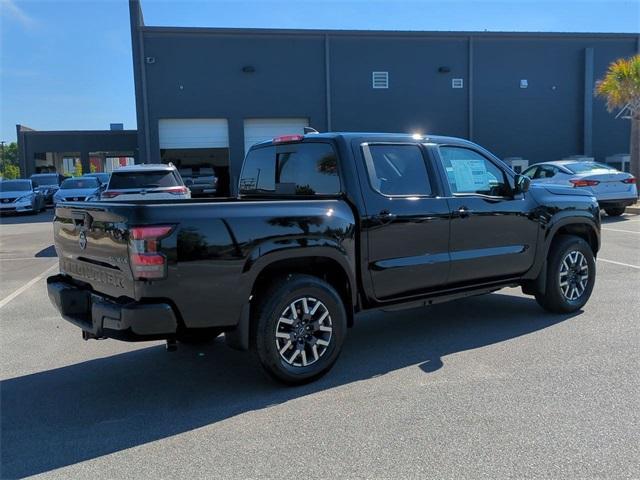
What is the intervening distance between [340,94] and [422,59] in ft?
15.4

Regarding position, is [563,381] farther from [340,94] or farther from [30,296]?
[340,94]

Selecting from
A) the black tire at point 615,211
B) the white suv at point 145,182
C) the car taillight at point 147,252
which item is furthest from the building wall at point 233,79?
the car taillight at point 147,252

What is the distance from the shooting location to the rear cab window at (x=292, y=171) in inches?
201

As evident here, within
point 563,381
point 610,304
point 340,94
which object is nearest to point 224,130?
point 340,94

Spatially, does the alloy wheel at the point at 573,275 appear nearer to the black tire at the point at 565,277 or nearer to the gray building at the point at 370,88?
the black tire at the point at 565,277

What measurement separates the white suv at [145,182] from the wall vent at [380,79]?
18846 mm

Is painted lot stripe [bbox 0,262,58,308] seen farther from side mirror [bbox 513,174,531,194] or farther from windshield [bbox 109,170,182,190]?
side mirror [bbox 513,174,531,194]

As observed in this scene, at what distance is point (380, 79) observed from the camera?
96.1ft

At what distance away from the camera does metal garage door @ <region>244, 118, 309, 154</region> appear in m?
28.5

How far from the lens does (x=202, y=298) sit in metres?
4.06

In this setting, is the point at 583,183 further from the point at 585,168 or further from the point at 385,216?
the point at 385,216

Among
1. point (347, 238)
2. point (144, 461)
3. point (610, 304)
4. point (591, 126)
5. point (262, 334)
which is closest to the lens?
point (144, 461)

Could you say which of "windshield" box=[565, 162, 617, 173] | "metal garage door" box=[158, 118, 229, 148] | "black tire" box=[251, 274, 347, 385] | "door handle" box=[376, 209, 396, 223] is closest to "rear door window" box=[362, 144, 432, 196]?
"door handle" box=[376, 209, 396, 223]

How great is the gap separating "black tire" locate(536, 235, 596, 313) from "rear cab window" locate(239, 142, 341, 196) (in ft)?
9.39
